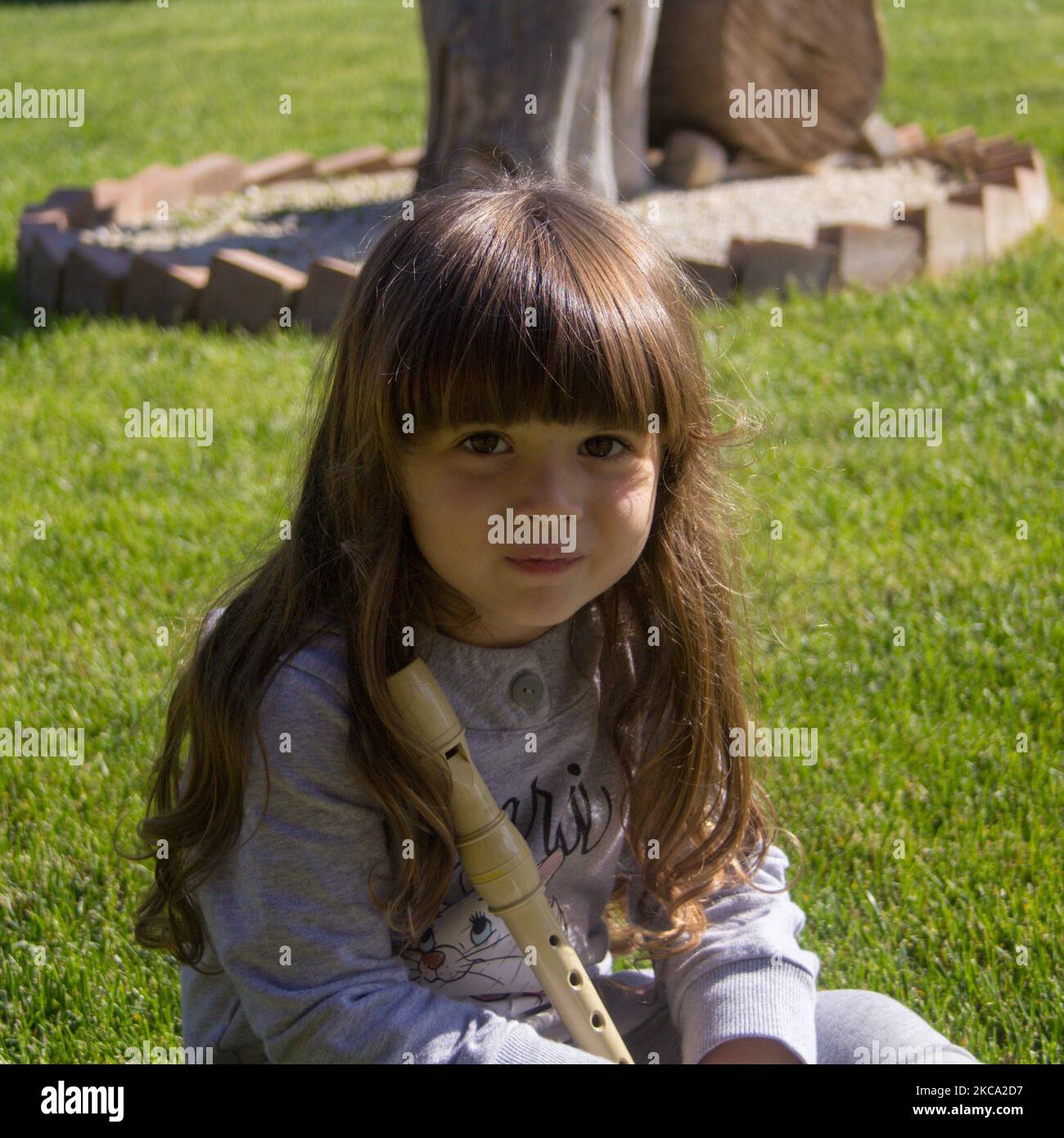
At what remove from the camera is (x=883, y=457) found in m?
3.93

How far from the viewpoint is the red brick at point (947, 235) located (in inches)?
199

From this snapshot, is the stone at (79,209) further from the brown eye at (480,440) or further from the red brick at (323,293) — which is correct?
the brown eye at (480,440)

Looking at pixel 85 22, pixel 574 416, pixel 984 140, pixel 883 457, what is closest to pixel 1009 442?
pixel 883 457

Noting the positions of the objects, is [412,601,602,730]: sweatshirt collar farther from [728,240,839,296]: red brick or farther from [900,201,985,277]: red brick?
[900,201,985,277]: red brick

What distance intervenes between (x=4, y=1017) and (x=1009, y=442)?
300 centimetres

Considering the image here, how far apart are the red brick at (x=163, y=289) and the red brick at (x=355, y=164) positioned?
203cm

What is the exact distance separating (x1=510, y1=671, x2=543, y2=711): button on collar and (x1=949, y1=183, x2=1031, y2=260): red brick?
412 cm

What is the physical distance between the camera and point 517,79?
4.69 meters

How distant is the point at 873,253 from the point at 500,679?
12.2 ft
